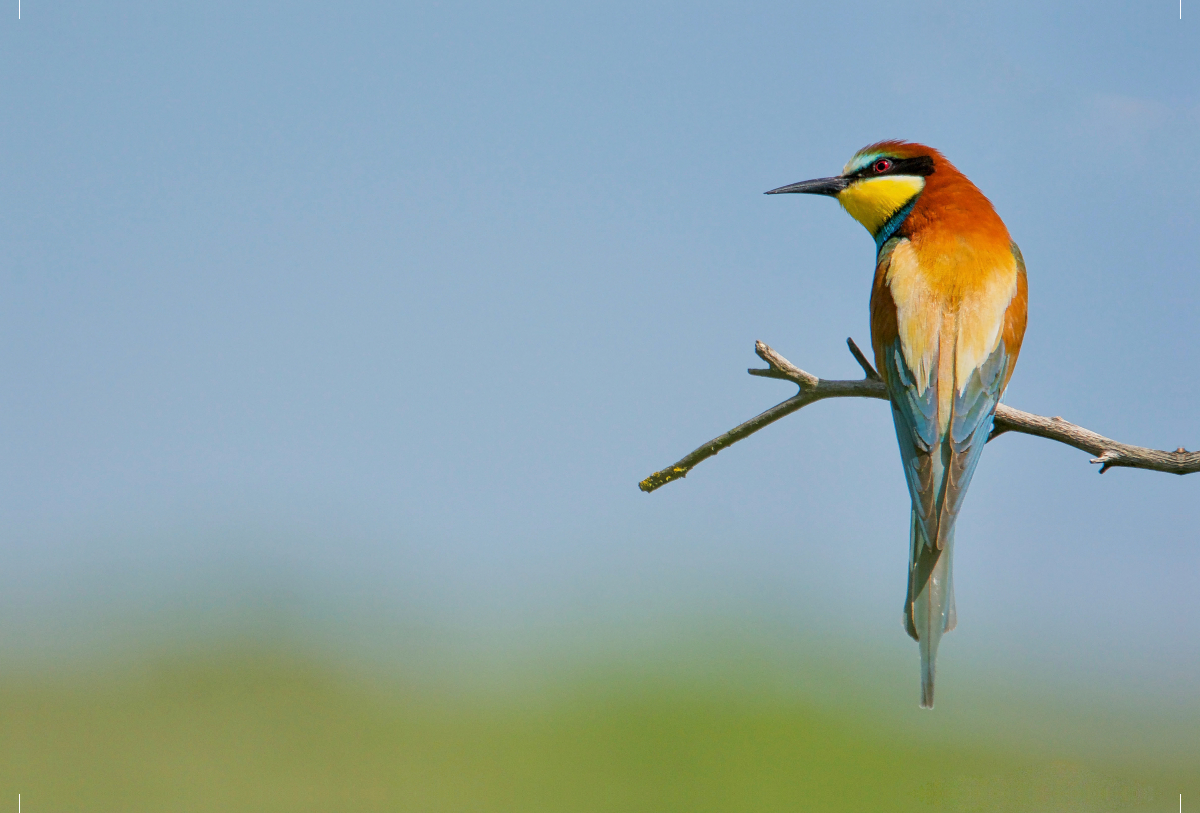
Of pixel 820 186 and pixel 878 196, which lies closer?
pixel 878 196

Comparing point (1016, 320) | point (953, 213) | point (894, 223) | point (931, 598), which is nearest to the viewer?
point (931, 598)

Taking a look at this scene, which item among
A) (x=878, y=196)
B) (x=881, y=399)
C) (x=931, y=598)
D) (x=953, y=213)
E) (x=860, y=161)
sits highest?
(x=860, y=161)

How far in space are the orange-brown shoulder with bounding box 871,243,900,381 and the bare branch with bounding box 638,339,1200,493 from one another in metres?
0.09

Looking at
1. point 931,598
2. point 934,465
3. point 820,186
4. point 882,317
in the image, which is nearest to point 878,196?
point 820,186

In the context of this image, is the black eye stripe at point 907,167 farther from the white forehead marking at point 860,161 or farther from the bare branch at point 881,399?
the bare branch at point 881,399

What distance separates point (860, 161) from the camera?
2.35 meters

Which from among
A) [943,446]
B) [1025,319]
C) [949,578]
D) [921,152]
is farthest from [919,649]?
[921,152]

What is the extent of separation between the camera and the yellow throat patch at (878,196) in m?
2.23

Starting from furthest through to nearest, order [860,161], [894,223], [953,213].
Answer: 1. [860,161]
2. [894,223]
3. [953,213]

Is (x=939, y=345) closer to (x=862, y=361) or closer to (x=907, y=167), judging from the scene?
(x=862, y=361)

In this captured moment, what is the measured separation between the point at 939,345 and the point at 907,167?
2.12 ft

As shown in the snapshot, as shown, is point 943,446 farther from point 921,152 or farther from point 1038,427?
point 921,152

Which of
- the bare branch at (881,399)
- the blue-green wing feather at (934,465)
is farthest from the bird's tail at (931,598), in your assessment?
the bare branch at (881,399)

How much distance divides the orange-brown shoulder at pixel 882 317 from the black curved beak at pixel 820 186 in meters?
0.40
